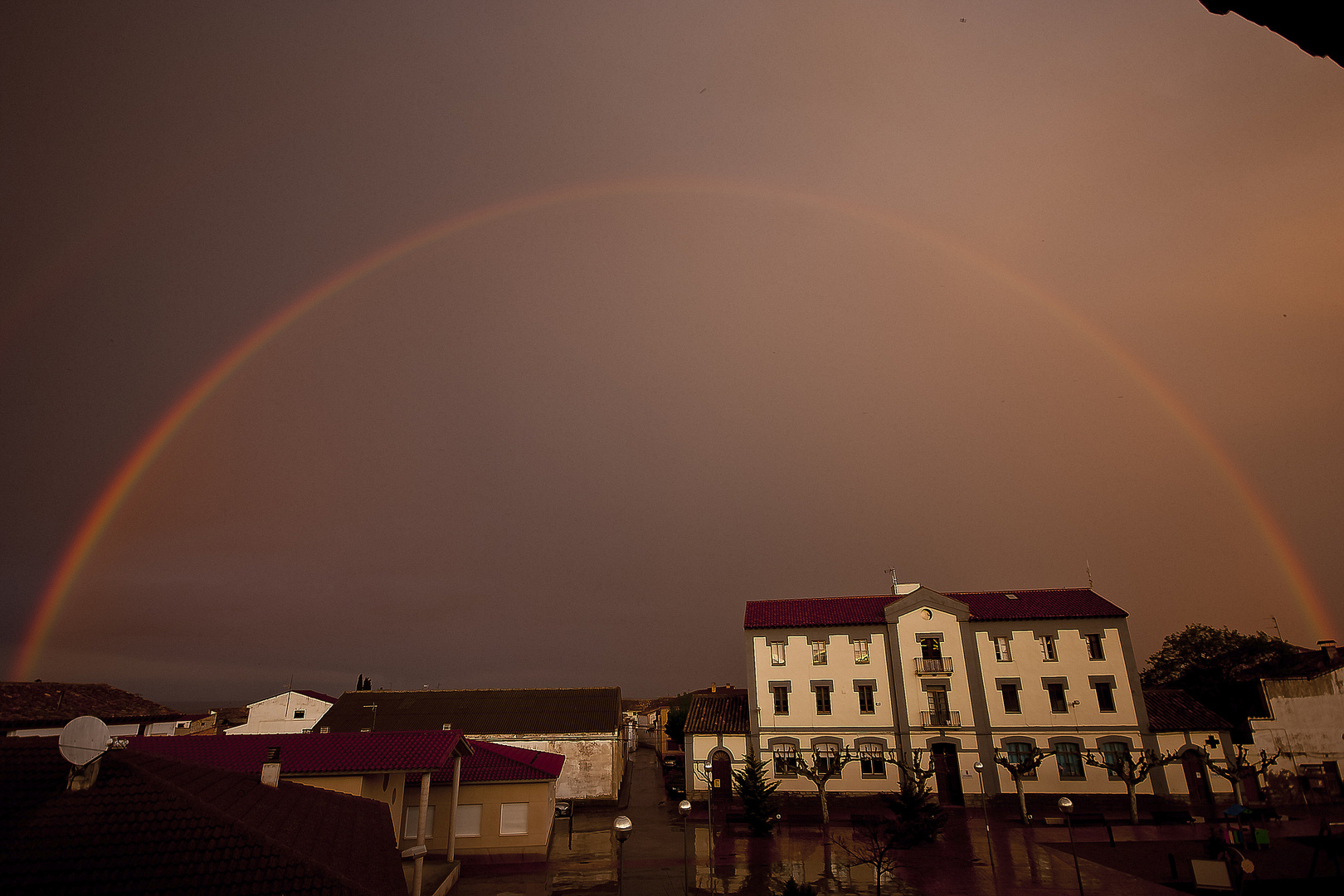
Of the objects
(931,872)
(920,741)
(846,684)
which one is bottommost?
(931,872)

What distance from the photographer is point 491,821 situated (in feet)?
87.0

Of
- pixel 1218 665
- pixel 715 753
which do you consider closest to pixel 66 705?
pixel 715 753

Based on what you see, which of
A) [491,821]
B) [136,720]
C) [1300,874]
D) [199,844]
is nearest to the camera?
[199,844]

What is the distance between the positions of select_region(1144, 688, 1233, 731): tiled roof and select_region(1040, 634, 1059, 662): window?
5.30 metres

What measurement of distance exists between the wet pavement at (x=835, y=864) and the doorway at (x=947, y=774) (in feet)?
11.9

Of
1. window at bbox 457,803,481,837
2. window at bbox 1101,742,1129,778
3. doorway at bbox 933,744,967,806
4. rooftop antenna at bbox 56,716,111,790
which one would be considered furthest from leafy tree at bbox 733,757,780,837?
rooftop antenna at bbox 56,716,111,790

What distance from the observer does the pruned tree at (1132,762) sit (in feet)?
108

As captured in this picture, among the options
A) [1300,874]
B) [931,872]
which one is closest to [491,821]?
[931,872]

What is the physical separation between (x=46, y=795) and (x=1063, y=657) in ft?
142

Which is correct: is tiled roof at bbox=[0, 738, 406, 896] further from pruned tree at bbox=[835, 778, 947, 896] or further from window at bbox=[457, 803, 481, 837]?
pruned tree at bbox=[835, 778, 947, 896]

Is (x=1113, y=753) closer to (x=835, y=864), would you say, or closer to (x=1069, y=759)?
(x=1069, y=759)

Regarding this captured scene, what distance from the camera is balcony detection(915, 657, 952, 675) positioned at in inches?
1542

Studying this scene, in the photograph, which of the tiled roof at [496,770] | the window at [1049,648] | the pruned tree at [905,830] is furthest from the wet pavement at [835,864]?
the window at [1049,648]

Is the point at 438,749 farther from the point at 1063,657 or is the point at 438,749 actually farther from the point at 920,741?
the point at 1063,657
